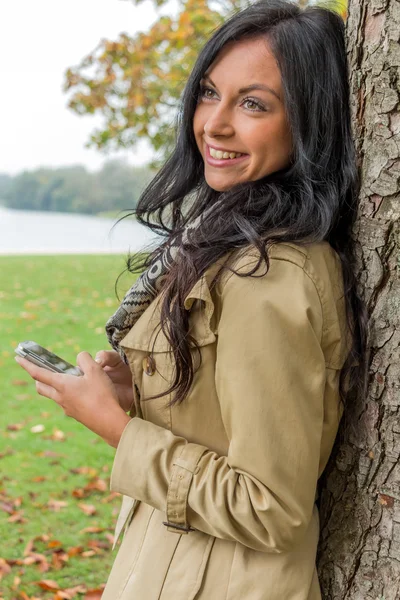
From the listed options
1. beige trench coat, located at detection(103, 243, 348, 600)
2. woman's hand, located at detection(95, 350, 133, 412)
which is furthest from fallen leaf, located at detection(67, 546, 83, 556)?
beige trench coat, located at detection(103, 243, 348, 600)

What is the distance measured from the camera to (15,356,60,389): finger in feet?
5.44

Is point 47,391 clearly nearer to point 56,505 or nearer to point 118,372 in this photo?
point 118,372

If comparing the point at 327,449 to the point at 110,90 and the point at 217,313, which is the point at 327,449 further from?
the point at 110,90

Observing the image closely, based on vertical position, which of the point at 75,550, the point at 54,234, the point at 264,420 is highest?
the point at 264,420

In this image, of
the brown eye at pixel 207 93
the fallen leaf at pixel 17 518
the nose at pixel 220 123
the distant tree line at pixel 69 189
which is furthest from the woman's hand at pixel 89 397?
the distant tree line at pixel 69 189

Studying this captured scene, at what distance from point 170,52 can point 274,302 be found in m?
7.10

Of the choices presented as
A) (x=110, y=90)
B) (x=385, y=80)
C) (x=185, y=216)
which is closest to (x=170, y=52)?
(x=110, y=90)

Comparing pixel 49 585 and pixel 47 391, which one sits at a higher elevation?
pixel 47 391

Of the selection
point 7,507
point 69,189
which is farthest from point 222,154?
point 69,189

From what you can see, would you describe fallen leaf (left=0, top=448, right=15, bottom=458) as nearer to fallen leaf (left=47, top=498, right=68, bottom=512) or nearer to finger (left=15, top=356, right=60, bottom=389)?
fallen leaf (left=47, top=498, right=68, bottom=512)

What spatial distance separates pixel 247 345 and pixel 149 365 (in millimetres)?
316

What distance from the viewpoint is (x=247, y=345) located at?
134 centimetres

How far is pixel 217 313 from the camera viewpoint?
146 centimetres

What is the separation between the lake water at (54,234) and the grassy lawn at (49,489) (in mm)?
11456
